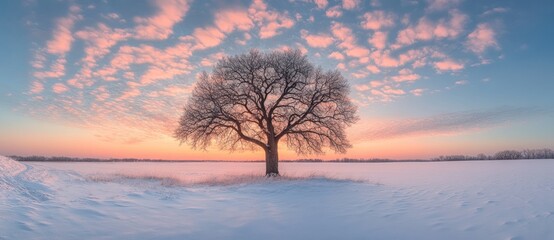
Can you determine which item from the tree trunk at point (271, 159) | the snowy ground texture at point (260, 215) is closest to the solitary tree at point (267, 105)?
the tree trunk at point (271, 159)

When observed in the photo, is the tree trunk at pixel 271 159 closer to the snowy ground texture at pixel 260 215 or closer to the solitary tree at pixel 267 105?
the solitary tree at pixel 267 105

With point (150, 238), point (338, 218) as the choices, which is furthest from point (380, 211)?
point (150, 238)

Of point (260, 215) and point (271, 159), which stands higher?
point (271, 159)

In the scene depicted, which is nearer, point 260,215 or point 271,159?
point 260,215

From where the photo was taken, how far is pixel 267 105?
23.8 meters

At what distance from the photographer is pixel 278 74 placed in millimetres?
22766

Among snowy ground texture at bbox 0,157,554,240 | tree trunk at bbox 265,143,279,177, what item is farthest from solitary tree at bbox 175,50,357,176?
snowy ground texture at bbox 0,157,554,240

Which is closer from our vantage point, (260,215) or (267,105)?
(260,215)

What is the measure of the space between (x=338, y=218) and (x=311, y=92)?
50.1 feet

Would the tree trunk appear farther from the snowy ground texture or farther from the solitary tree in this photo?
the snowy ground texture

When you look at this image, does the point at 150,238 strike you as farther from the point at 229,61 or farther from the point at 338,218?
the point at 229,61

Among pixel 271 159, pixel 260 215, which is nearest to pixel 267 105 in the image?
pixel 271 159

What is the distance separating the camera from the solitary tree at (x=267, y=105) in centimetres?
2280

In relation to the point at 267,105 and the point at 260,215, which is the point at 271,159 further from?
the point at 260,215
